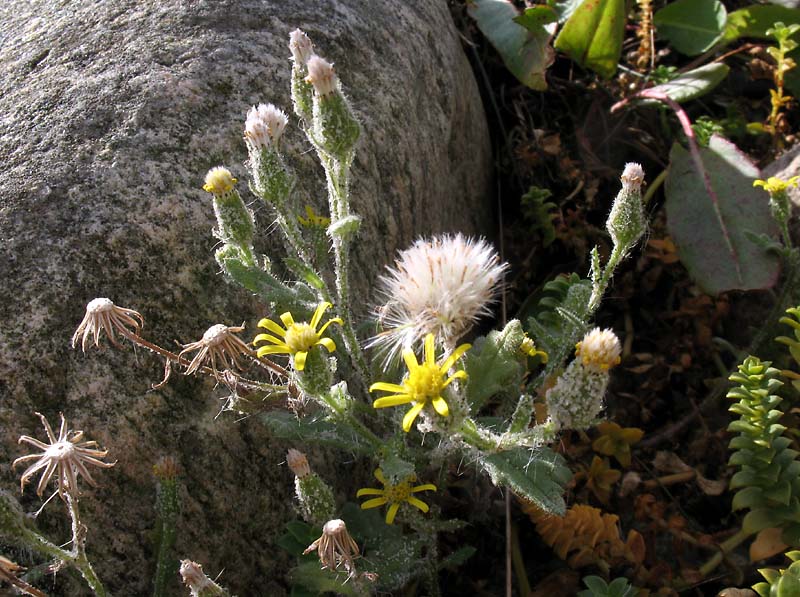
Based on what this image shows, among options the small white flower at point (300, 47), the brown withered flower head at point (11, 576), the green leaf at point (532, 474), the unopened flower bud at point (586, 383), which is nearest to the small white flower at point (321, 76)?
the small white flower at point (300, 47)

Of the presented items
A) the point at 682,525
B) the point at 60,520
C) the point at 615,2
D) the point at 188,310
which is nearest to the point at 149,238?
the point at 188,310

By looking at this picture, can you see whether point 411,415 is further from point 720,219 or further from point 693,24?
point 693,24

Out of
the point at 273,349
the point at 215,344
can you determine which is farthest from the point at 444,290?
the point at 215,344

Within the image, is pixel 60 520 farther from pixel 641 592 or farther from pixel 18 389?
pixel 641 592

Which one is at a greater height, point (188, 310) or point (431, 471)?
point (188, 310)

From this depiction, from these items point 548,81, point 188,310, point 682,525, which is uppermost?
point 188,310
